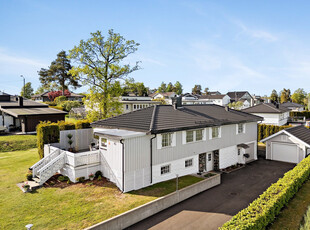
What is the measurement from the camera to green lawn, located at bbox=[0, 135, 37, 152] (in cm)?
2483

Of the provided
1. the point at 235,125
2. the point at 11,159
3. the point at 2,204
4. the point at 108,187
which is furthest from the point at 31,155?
the point at 235,125

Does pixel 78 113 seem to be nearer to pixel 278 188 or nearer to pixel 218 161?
pixel 218 161

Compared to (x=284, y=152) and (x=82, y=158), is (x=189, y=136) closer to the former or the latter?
(x=82, y=158)

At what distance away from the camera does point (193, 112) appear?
2028cm

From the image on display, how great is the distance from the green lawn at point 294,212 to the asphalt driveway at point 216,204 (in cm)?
222

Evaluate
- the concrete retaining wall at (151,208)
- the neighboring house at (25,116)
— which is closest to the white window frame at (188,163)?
the concrete retaining wall at (151,208)

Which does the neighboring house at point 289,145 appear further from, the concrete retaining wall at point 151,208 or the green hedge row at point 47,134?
the green hedge row at point 47,134

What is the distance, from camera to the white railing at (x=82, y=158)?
15039 millimetres

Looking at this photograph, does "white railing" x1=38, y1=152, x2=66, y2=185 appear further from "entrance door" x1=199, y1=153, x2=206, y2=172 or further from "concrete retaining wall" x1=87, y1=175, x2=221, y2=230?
"entrance door" x1=199, y1=153, x2=206, y2=172

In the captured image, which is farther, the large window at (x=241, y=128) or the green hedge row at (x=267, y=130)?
the green hedge row at (x=267, y=130)

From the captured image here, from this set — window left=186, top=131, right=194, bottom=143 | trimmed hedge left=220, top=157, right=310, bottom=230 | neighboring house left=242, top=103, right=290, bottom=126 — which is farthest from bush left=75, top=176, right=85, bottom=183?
neighboring house left=242, top=103, right=290, bottom=126

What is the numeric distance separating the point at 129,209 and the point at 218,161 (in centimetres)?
1142

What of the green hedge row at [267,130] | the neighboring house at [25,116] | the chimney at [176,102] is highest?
the chimney at [176,102]

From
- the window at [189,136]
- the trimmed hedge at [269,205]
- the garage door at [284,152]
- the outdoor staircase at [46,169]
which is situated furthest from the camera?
the garage door at [284,152]
